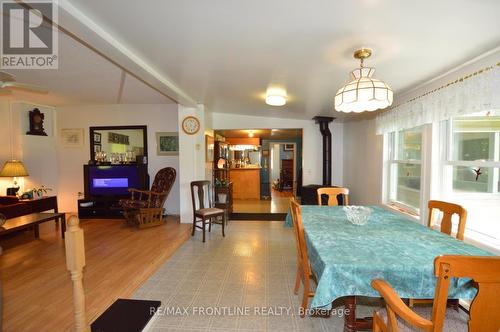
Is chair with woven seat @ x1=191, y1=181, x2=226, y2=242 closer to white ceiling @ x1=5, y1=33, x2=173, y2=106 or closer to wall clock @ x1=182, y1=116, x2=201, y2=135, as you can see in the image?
wall clock @ x1=182, y1=116, x2=201, y2=135

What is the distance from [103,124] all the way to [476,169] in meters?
5.99

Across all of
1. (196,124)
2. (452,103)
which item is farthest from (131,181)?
(452,103)

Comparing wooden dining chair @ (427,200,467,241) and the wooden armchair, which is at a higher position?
wooden dining chair @ (427,200,467,241)

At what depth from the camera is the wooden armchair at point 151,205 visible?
13.4 feet

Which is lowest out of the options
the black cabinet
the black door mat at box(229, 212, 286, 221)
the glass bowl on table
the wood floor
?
the black door mat at box(229, 212, 286, 221)

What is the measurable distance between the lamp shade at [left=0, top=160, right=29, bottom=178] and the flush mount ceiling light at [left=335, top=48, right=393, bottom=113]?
16.6 feet

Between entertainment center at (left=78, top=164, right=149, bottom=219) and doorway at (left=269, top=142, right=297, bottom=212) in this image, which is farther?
doorway at (left=269, top=142, right=297, bottom=212)

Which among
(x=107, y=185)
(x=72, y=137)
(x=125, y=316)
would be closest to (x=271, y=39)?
(x=125, y=316)

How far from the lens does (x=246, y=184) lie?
7465 mm

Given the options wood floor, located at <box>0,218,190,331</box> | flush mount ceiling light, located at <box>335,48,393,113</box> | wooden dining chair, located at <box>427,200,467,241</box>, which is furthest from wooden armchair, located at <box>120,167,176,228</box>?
wooden dining chair, located at <box>427,200,467,241</box>

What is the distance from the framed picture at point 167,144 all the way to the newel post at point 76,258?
12.5 feet

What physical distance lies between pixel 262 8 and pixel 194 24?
506 mm

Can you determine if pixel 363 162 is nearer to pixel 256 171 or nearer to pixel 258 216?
pixel 258 216

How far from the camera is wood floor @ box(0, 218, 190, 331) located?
6.15 feet
